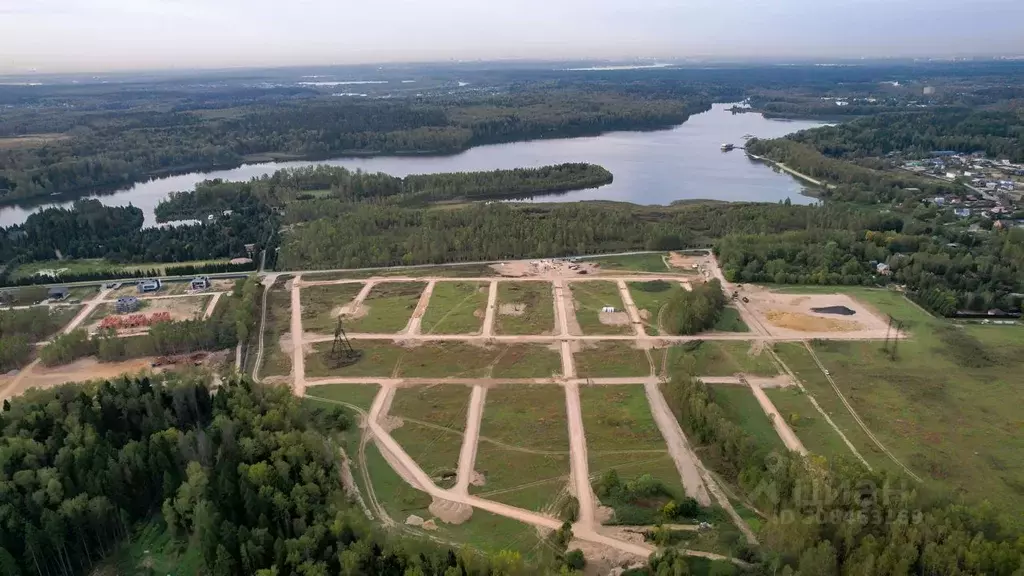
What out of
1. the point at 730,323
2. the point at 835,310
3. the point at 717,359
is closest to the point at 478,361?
the point at 717,359

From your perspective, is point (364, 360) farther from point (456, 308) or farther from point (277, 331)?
point (456, 308)

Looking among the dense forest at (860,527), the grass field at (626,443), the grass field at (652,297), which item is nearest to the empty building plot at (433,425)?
the grass field at (626,443)

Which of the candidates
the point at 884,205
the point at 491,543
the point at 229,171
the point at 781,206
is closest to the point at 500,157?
the point at 229,171

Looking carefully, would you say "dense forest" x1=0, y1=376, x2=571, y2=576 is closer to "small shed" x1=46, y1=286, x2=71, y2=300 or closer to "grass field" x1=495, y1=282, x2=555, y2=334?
"grass field" x1=495, y1=282, x2=555, y2=334

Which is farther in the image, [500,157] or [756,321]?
[500,157]

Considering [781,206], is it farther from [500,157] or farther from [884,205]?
[500,157]

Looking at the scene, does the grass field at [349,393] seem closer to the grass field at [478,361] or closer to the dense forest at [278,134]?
the grass field at [478,361]
